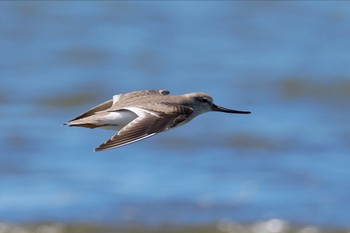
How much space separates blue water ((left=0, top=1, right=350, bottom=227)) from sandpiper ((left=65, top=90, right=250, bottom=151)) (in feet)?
11.2

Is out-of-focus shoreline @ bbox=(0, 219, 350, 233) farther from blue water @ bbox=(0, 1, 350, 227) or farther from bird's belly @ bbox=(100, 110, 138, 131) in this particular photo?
bird's belly @ bbox=(100, 110, 138, 131)

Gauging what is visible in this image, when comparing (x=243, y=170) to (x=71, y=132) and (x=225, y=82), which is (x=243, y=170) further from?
(x=225, y=82)

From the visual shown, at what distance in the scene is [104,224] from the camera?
9586 millimetres

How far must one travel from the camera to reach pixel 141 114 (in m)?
5.73

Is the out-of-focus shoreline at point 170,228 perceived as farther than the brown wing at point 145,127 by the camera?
Yes

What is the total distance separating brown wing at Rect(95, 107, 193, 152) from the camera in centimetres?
528

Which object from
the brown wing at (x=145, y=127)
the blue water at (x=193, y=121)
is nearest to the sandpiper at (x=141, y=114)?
the brown wing at (x=145, y=127)

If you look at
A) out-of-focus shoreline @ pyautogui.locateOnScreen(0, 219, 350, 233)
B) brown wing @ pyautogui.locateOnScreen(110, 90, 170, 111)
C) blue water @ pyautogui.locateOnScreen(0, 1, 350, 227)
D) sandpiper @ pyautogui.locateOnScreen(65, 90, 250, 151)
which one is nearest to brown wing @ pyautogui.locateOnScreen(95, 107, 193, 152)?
sandpiper @ pyautogui.locateOnScreen(65, 90, 250, 151)

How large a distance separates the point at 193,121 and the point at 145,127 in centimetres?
796

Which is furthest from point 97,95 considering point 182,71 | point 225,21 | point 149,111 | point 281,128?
point 149,111

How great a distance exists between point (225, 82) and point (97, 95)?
1.85 metres

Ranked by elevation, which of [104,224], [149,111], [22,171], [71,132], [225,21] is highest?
[225,21]

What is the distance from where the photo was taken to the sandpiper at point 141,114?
5410 mm

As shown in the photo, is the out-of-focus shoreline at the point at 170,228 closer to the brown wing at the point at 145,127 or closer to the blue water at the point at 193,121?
the blue water at the point at 193,121
